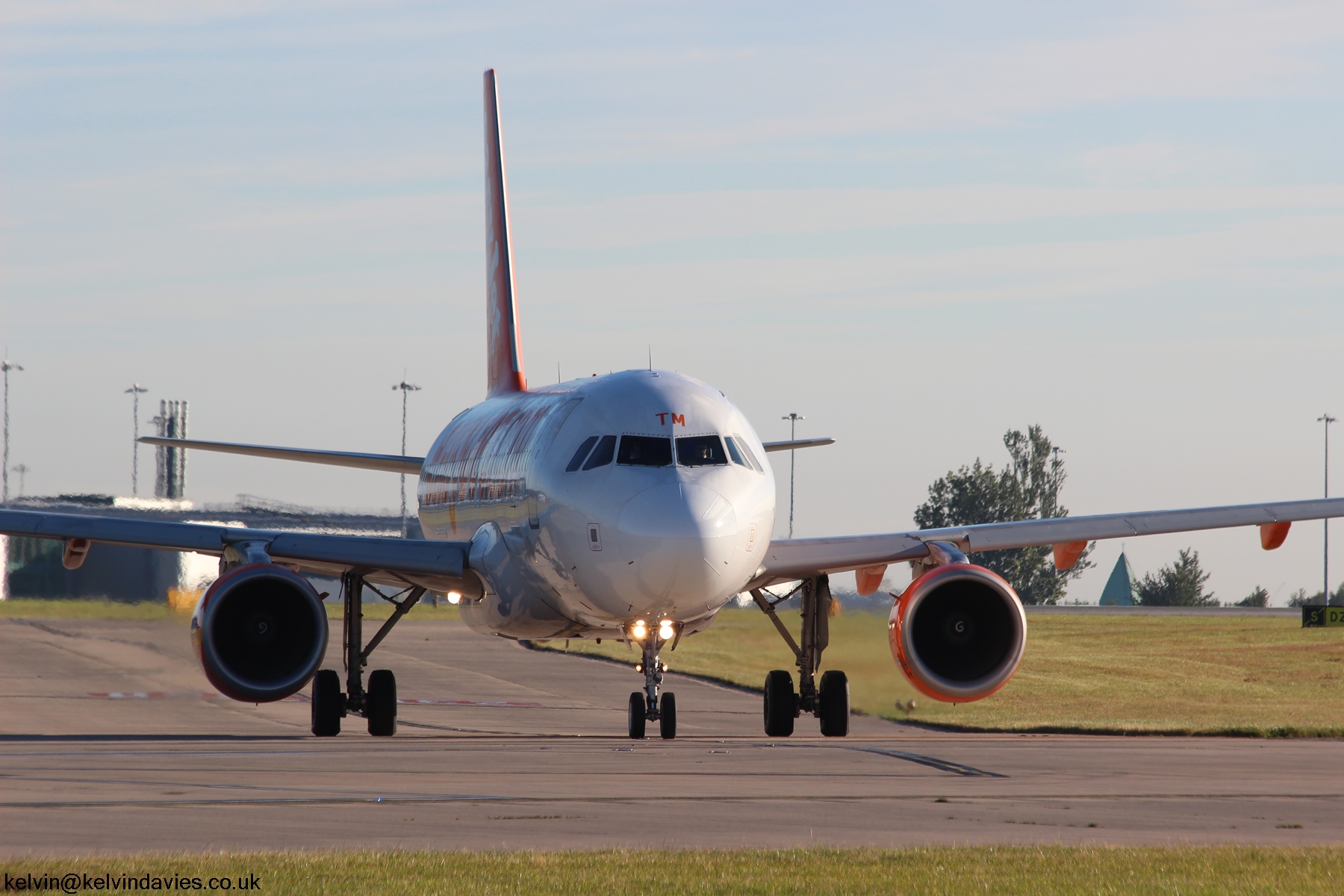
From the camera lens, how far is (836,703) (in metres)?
25.0

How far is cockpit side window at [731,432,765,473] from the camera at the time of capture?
69.2ft

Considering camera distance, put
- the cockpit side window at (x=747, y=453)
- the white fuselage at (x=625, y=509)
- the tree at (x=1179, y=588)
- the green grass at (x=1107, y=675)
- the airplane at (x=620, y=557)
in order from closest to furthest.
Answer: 1. the white fuselage at (x=625, y=509)
2. the airplane at (x=620, y=557)
3. the cockpit side window at (x=747, y=453)
4. the green grass at (x=1107, y=675)
5. the tree at (x=1179, y=588)

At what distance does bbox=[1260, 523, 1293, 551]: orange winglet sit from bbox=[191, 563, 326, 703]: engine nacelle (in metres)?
13.7

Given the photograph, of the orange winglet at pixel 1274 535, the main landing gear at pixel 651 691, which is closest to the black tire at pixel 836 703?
the main landing gear at pixel 651 691

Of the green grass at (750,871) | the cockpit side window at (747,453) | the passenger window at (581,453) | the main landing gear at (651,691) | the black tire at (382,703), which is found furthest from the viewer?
the black tire at (382,703)

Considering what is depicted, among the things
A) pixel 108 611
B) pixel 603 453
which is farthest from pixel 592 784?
pixel 108 611

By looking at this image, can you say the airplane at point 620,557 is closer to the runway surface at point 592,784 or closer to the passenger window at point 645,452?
the passenger window at point 645,452

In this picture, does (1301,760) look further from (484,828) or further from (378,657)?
(378,657)

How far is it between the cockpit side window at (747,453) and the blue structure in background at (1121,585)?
103626 millimetres

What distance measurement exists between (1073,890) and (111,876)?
19.1ft

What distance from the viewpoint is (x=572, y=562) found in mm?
21188

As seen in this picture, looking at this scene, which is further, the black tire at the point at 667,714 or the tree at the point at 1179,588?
the tree at the point at 1179,588

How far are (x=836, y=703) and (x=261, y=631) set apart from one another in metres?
8.10

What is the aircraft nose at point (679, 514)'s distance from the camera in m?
19.5
